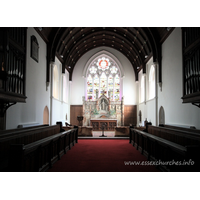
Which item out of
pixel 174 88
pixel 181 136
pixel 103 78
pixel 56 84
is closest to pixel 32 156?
pixel 181 136

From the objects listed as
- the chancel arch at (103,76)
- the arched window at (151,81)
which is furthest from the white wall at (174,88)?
the chancel arch at (103,76)

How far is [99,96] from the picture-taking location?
19.2m

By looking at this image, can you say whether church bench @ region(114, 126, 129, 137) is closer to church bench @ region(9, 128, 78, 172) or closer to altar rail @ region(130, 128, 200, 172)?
altar rail @ region(130, 128, 200, 172)

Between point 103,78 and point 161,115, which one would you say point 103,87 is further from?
point 161,115

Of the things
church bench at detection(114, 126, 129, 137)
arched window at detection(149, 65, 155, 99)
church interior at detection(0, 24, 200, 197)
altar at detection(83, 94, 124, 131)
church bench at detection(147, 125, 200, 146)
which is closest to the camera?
church bench at detection(147, 125, 200, 146)

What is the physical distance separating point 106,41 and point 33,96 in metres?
10.9

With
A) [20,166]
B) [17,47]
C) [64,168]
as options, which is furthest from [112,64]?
[20,166]

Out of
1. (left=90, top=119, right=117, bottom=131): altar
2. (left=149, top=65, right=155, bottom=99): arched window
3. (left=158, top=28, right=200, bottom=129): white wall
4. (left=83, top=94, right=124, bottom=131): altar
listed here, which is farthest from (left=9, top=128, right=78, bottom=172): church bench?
(left=83, top=94, right=124, bottom=131): altar

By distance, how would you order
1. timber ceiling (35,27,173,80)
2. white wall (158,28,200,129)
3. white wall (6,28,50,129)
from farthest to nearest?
timber ceiling (35,27,173,80)
white wall (158,28,200,129)
white wall (6,28,50,129)

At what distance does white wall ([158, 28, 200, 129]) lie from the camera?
798cm

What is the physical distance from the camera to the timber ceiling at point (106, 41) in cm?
1162

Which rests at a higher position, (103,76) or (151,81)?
(103,76)

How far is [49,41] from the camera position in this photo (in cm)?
1182

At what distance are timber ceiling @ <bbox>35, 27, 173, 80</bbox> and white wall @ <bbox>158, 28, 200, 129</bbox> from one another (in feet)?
2.43
